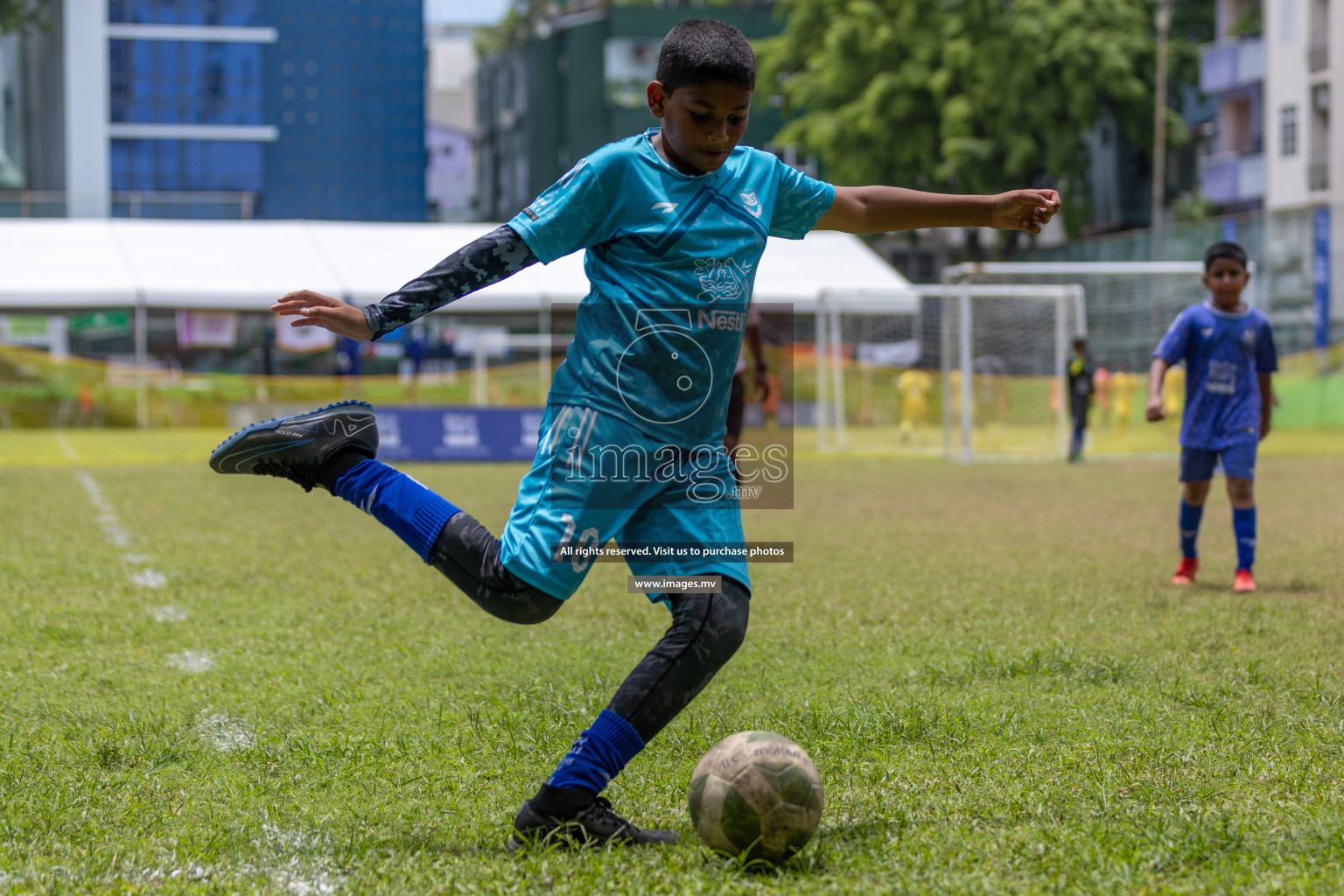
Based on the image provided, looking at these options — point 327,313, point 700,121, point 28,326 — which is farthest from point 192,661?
point 28,326

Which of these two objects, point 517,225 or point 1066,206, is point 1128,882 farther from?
point 1066,206

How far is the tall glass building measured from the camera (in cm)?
4734

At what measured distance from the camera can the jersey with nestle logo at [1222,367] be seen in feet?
25.5

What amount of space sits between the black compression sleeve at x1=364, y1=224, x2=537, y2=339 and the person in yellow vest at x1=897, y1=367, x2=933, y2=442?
21.1 meters

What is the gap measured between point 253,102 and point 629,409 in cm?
4911

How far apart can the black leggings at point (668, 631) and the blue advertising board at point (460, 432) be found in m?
17.2

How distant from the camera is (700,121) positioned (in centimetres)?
324

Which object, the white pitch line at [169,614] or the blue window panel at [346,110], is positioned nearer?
the white pitch line at [169,614]

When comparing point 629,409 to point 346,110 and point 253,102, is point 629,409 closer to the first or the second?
point 253,102

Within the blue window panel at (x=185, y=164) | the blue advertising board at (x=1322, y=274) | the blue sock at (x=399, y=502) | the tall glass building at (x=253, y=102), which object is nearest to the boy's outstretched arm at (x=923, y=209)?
the blue sock at (x=399, y=502)

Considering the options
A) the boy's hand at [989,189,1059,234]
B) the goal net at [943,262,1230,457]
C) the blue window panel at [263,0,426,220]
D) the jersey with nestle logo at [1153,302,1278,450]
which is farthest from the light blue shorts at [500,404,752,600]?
the blue window panel at [263,0,426,220]

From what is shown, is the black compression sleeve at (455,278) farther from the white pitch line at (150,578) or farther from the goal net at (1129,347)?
the goal net at (1129,347)

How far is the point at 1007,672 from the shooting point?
5.27 metres

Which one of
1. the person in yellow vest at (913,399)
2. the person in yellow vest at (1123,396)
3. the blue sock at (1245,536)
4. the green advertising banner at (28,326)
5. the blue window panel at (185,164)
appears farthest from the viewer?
the blue window panel at (185,164)
